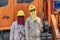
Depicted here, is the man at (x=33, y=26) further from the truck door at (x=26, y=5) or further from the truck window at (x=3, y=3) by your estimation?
the truck window at (x=3, y=3)

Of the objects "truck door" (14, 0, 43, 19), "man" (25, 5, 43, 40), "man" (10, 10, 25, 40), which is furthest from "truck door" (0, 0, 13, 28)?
"man" (25, 5, 43, 40)

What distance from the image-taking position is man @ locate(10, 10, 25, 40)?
Answer: 987 cm

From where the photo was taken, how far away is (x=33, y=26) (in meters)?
9.95

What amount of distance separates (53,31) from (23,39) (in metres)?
1.10

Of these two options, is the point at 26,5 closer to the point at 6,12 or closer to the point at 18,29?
the point at 6,12

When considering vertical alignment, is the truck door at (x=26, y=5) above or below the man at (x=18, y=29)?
above

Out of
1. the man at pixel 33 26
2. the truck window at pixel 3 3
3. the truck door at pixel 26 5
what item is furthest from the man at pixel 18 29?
the truck window at pixel 3 3

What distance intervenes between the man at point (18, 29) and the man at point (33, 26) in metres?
0.16

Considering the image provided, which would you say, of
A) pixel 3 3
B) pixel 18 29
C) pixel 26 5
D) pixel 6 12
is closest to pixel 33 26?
pixel 18 29

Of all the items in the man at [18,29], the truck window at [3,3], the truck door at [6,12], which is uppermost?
the truck window at [3,3]

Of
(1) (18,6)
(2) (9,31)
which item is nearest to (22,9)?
(1) (18,6)

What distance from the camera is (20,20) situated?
985 centimetres

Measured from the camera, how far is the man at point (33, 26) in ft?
32.5

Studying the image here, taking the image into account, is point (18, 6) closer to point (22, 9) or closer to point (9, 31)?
point (22, 9)
